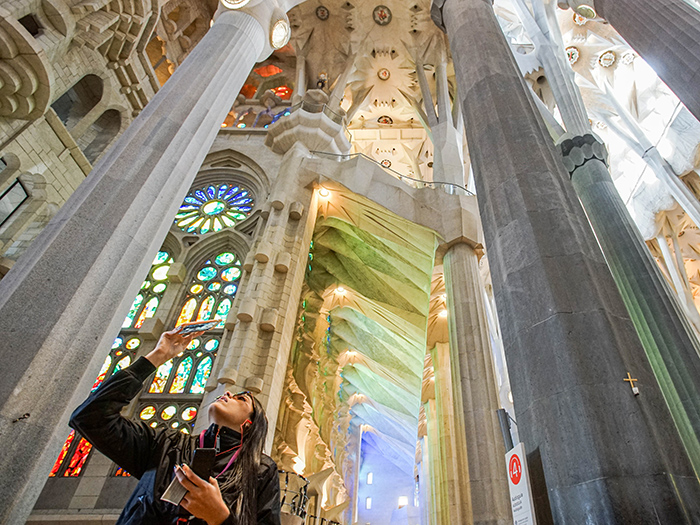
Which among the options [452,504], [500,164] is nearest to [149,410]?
[452,504]

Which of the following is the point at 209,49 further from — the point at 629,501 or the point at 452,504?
the point at 452,504

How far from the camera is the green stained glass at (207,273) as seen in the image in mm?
10648

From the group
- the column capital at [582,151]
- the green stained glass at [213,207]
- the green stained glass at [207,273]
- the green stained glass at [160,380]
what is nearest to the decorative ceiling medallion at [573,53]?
the column capital at [582,151]

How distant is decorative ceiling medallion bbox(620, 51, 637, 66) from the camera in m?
14.4

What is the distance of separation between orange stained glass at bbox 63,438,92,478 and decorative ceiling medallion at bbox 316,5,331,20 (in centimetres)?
1352

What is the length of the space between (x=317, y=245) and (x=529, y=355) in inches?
345

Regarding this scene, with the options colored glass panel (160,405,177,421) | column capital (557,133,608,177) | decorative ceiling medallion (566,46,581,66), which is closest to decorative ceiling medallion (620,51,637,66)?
decorative ceiling medallion (566,46,581,66)

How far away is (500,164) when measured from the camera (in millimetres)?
3322

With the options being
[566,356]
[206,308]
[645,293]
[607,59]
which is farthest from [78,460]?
[607,59]

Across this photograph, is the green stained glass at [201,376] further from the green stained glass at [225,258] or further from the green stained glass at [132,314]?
the green stained glass at [225,258]

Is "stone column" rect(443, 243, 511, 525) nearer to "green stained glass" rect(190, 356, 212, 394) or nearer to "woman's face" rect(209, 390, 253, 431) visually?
"woman's face" rect(209, 390, 253, 431)

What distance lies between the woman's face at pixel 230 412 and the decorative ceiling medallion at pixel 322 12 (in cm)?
1539

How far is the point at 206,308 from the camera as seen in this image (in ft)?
32.8

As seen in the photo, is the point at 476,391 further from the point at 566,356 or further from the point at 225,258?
the point at 225,258
